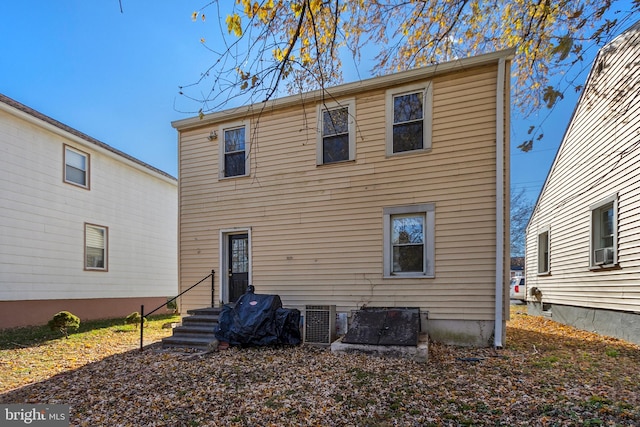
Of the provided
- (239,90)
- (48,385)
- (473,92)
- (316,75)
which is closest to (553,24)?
(473,92)

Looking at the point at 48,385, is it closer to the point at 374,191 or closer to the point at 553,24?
the point at 374,191

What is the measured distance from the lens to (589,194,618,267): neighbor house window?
7066 millimetres

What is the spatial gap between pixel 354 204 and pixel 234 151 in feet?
11.2

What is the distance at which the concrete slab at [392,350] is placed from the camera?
5.32 meters

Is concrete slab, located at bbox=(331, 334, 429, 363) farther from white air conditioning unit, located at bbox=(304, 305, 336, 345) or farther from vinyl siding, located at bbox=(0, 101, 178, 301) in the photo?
vinyl siding, located at bbox=(0, 101, 178, 301)

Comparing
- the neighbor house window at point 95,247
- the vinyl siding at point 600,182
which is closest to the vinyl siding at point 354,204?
the vinyl siding at point 600,182

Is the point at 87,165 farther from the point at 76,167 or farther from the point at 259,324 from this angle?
the point at 259,324

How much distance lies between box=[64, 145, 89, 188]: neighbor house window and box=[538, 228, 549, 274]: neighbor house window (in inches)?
592

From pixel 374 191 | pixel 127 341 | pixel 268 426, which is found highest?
pixel 374 191

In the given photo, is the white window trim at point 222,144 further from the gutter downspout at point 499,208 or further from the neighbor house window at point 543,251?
the neighbor house window at point 543,251

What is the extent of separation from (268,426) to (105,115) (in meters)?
15.5

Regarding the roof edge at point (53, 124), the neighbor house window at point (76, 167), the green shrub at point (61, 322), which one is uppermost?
the roof edge at point (53, 124)

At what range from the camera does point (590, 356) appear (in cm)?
561

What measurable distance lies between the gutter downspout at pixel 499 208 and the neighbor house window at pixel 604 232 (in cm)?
288
